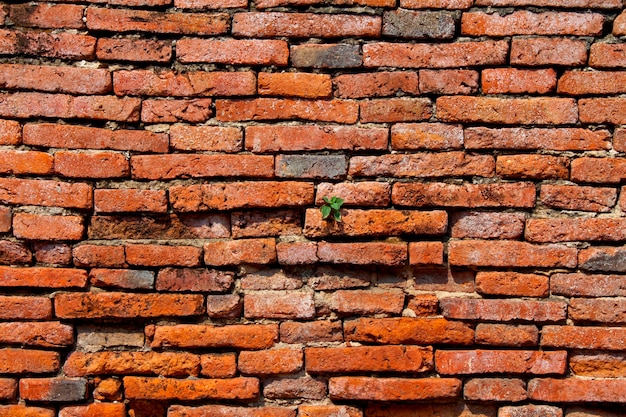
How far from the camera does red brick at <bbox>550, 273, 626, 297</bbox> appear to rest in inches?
81.7

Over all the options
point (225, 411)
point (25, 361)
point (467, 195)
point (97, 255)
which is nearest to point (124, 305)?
point (97, 255)

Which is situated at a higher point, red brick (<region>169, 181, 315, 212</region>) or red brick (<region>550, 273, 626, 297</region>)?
red brick (<region>169, 181, 315, 212</region>)

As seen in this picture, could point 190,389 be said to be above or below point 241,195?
below

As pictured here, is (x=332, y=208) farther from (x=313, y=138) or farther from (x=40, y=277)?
(x=40, y=277)

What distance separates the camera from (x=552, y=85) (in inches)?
82.1

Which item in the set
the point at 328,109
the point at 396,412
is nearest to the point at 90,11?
the point at 328,109

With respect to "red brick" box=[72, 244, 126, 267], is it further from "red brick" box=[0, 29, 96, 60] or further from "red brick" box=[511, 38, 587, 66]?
"red brick" box=[511, 38, 587, 66]

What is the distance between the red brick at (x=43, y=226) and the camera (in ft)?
6.79

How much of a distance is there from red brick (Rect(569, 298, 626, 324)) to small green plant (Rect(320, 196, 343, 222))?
36.8 inches

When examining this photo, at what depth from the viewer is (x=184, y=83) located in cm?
210

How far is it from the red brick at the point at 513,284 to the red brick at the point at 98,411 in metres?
1.44

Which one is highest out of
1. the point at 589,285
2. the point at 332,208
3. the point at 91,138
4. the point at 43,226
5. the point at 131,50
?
the point at 131,50

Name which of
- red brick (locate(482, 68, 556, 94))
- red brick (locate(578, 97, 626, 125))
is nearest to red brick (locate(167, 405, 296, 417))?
red brick (locate(482, 68, 556, 94))

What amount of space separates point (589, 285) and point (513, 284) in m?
0.28
